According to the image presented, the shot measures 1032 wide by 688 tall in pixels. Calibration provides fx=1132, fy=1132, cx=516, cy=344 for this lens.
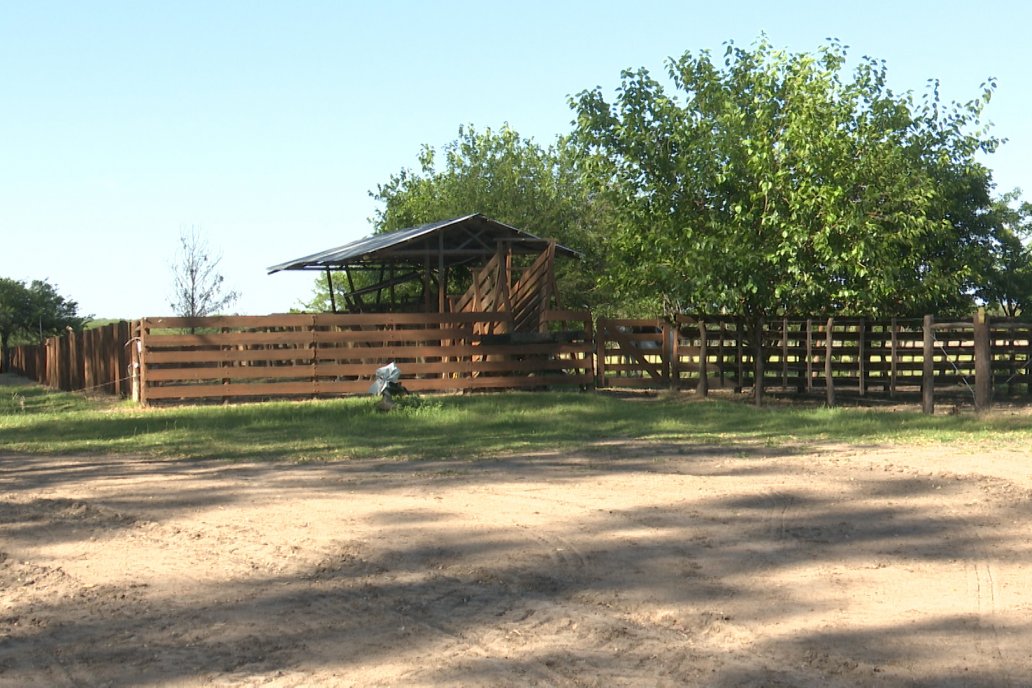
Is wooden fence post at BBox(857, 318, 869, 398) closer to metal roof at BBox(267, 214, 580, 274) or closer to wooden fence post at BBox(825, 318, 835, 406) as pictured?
wooden fence post at BBox(825, 318, 835, 406)

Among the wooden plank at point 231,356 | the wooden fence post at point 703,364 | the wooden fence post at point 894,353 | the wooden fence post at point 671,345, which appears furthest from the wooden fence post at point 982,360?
the wooden plank at point 231,356

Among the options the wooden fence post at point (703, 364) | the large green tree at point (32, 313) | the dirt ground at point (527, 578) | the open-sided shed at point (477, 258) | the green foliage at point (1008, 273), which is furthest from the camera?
the large green tree at point (32, 313)

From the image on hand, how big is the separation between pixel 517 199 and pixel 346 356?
2712cm

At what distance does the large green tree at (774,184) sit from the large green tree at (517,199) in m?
21.7

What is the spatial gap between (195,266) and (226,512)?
32.6m

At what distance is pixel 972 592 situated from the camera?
256 inches

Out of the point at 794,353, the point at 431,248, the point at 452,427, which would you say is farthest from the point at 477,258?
the point at 452,427

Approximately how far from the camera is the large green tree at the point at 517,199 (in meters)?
45.6

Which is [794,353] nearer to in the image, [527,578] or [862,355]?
[862,355]

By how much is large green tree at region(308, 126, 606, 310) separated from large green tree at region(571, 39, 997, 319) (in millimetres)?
21750

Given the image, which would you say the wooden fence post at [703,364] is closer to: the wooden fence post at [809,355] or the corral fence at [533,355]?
the corral fence at [533,355]

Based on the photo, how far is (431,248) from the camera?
25.2m

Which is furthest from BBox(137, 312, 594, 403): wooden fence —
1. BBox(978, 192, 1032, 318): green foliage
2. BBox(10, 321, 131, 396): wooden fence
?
BBox(978, 192, 1032, 318): green foliage

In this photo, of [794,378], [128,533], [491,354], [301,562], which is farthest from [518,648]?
[794,378]
